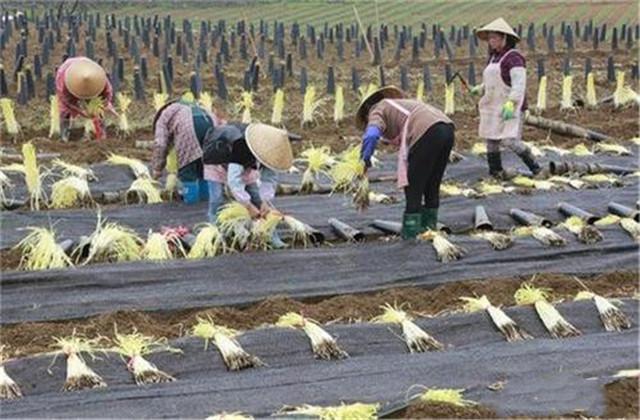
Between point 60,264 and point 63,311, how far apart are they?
2.02 feet

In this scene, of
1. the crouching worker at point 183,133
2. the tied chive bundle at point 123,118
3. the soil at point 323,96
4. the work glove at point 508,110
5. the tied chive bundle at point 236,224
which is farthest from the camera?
the tied chive bundle at point 123,118

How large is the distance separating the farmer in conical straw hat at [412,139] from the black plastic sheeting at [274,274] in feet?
1.08

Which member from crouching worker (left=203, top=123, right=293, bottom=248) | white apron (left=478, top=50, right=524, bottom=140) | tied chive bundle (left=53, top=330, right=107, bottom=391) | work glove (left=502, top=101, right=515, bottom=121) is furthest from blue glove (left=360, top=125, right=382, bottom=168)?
white apron (left=478, top=50, right=524, bottom=140)

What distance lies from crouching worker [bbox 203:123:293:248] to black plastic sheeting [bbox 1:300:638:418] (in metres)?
1.28

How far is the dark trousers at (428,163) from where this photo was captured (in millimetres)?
5691

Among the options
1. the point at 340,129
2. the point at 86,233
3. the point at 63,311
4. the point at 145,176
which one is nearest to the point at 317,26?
the point at 340,129

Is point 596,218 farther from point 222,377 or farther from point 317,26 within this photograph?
point 317,26

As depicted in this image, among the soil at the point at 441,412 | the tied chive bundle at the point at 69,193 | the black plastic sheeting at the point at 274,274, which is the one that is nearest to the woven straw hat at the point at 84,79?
the tied chive bundle at the point at 69,193

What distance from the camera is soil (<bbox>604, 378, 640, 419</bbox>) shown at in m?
3.71

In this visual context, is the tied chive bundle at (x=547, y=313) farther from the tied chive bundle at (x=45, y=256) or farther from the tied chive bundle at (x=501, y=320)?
the tied chive bundle at (x=45, y=256)

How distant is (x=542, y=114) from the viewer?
1086cm

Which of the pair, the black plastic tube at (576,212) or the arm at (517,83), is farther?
the arm at (517,83)

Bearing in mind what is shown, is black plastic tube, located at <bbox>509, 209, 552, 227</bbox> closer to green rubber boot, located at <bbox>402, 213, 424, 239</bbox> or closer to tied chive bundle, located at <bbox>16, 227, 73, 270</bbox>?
green rubber boot, located at <bbox>402, 213, 424, 239</bbox>

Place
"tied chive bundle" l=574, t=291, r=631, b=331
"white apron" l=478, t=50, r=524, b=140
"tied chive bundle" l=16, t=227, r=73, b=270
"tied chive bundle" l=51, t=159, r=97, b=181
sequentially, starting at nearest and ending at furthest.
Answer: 1. "tied chive bundle" l=574, t=291, r=631, b=331
2. "tied chive bundle" l=16, t=227, r=73, b=270
3. "tied chive bundle" l=51, t=159, r=97, b=181
4. "white apron" l=478, t=50, r=524, b=140
